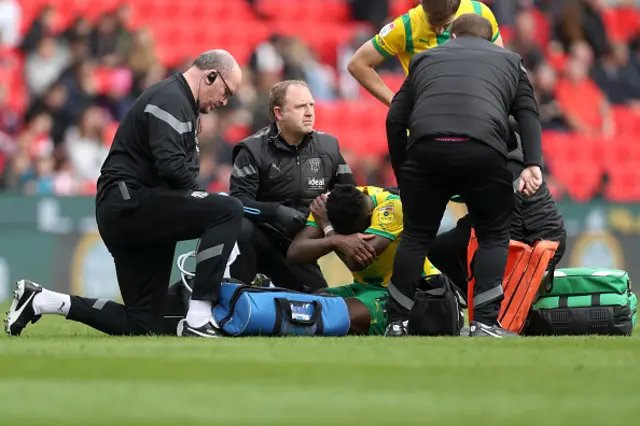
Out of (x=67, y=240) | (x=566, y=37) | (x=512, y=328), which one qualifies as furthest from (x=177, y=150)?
(x=566, y=37)

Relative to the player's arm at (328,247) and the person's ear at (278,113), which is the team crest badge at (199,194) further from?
the person's ear at (278,113)

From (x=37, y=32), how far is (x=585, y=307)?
9.94 m

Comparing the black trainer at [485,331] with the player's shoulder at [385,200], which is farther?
the player's shoulder at [385,200]

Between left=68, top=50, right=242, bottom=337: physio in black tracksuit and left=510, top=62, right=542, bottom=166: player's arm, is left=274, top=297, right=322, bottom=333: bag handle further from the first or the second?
left=510, top=62, right=542, bottom=166: player's arm

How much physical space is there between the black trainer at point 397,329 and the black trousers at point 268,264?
1.37 meters

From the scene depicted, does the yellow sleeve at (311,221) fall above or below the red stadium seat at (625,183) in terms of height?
above

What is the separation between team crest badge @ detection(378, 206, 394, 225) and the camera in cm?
831

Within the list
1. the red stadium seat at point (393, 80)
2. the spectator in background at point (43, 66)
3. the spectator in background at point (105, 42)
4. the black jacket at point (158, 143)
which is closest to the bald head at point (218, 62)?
the black jacket at point (158, 143)

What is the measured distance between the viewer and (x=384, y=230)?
8.27 metres

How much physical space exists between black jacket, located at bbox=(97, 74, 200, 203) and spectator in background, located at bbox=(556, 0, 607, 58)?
14029 millimetres

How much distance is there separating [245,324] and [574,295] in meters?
2.13

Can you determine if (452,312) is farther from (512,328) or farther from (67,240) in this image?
(67,240)

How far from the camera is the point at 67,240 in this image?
552 inches

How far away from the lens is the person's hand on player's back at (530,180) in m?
7.52
